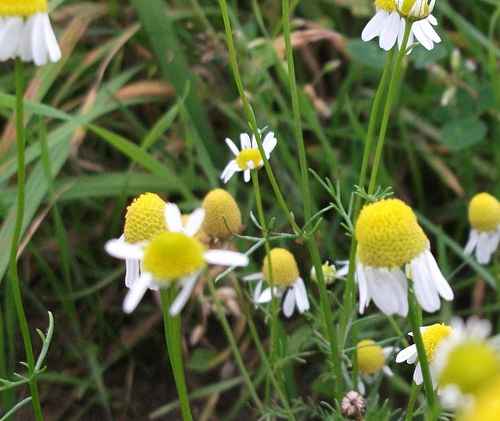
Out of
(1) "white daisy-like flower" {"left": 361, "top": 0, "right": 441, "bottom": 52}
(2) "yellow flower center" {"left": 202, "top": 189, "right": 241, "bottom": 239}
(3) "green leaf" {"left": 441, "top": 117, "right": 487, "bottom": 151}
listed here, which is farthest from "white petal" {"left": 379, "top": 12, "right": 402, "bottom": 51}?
(3) "green leaf" {"left": 441, "top": 117, "right": 487, "bottom": 151}

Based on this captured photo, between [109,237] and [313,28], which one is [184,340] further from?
[313,28]

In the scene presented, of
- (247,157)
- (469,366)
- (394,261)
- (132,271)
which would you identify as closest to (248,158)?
(247,157)

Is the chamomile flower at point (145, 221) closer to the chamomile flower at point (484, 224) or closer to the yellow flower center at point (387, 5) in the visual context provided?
the yellow flower center at point (387, 5)

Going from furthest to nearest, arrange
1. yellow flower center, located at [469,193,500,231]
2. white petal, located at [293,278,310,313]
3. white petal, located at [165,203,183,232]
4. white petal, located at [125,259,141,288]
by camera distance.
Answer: yellow flower center, located at [469,193,500,231] → white petal, located at [293,278,310,313] → white petal, located at [125,259,141,288] → white petal, located at [165,203,183,232]

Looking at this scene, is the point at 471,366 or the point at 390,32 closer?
the point at 471,366

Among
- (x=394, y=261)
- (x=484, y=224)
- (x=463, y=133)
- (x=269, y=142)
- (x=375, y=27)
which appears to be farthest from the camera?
(x=463, y=133)

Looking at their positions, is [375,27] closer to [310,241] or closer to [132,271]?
[310,241]

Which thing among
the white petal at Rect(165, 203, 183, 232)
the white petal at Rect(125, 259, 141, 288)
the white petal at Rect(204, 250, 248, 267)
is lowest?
the white petal at Rect(125, 259, 141, 288)

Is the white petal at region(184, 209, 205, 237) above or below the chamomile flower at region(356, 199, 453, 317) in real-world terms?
above

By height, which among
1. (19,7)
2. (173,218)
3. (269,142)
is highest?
(19,7)

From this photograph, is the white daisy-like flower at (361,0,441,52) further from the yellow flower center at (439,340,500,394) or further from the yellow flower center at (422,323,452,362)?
the yellow flower center at (439,340,500,394)
